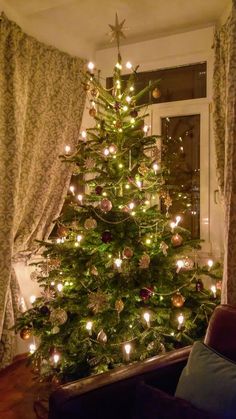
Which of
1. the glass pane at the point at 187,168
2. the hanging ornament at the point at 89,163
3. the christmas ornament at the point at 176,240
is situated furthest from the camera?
the glass pane at the point at 187,168

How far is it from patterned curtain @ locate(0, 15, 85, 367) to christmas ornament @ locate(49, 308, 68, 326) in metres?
0.62

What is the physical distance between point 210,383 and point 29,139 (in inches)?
100

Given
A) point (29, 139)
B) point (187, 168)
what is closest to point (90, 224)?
point (29, 139)

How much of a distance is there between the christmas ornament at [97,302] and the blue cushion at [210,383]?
0.81 meters

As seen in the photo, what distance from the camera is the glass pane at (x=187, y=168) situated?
3.46 meters

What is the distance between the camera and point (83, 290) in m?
2.49

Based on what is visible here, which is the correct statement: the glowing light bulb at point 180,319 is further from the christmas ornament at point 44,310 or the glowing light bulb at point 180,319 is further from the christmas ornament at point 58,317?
the christmas ornament at point 44,310

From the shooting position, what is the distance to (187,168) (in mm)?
3514

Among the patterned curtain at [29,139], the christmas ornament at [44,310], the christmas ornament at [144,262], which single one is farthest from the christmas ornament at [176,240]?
the patterned curtain at [29,139]

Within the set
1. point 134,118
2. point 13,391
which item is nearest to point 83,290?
point 13,391

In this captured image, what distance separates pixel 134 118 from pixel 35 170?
1.19m

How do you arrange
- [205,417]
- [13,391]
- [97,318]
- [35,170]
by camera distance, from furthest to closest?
[35,170], [13,391], [97,318], [205,417]

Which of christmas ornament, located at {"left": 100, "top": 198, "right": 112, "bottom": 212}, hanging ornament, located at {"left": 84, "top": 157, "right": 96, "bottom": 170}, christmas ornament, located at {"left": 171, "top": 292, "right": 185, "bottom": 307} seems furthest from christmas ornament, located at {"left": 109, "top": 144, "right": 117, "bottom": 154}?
christmas ornament, located at {"left": 171, "top": 292, "right": 185, "bottom": 307}

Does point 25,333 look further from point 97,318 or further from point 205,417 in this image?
point 205,417
